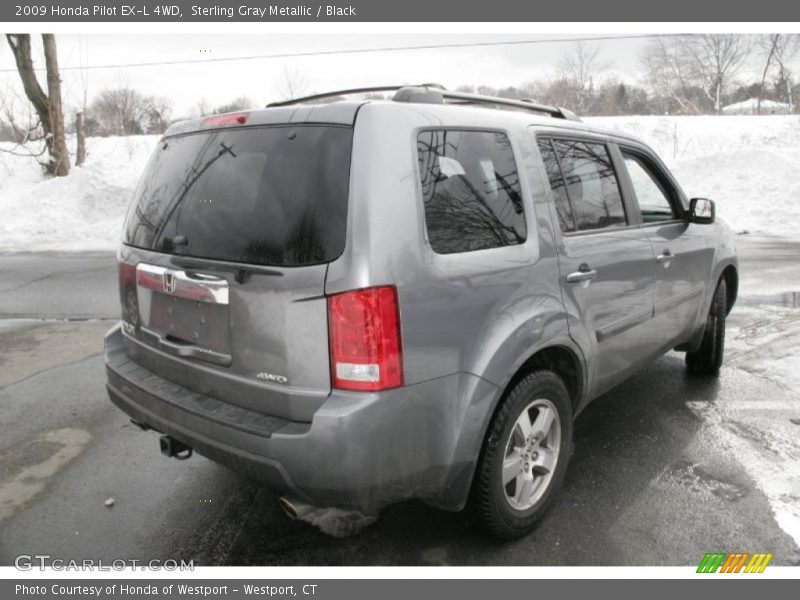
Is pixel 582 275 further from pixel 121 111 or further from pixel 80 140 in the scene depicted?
pixel 121 111

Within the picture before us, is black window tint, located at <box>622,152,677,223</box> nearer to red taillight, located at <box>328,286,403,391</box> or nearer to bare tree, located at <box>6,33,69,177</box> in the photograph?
red taillight, located at <box>328,286,403,391</box>

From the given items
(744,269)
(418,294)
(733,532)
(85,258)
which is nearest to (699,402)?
(733,532)

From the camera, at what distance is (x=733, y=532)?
9.71ft

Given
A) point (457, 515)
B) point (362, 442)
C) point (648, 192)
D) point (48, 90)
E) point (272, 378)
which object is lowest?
point (457, 515)

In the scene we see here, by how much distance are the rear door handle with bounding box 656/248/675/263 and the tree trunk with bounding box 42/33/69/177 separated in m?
19.1

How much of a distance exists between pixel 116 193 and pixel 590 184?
666 inches

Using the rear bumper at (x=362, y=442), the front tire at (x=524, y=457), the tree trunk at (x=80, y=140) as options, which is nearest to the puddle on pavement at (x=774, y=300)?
the front tire at (x=524, y=457)

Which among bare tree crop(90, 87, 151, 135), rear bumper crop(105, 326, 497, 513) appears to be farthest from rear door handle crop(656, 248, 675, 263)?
bare tree crop(90, 87, 151, 135)

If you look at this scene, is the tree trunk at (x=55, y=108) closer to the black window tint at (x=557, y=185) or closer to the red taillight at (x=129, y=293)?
the red taillight at (x=129, y=293)

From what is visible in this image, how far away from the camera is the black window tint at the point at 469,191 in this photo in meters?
2.48

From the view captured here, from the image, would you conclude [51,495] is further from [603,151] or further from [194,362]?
[603,151]

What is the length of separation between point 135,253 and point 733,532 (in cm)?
309

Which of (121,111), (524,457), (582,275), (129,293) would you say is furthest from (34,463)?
(121,111)

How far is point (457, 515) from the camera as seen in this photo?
295cm
